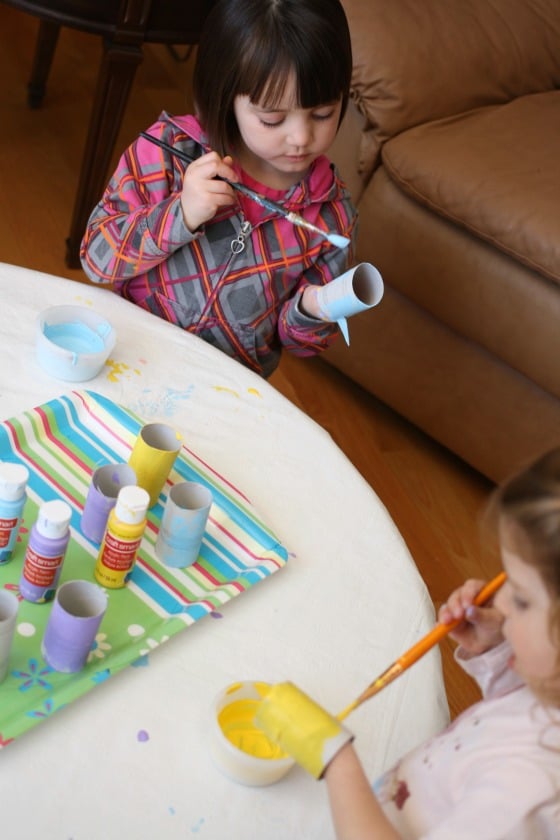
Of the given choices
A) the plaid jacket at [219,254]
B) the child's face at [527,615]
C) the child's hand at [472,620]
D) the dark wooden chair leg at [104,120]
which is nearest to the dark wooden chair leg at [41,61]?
the dark wooden chair leg at [104,120]

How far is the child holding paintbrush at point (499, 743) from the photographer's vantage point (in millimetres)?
749

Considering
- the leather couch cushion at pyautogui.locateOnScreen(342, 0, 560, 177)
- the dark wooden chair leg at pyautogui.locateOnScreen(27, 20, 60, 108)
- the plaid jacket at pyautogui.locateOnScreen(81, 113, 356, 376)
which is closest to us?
the plaid jacket at pyautogui.locateOnScreen(81, 113, 356, 376)

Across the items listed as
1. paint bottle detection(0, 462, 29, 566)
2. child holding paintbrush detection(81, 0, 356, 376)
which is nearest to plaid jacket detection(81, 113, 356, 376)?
child holding paintbrush detection(81, 0, 356, 376)

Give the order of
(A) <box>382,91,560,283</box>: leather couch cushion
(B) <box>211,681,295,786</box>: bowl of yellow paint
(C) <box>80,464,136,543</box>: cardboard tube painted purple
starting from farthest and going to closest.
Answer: (A) <box>382,91,560,283</box>: leather couch cushion, (C) <box>80,464,136,543</box>: cardboard tube painted purple, (B) <box>211,681,295,786</box>: bowl of yellow paint

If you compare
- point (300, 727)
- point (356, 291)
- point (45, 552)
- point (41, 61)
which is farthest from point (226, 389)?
point (41, 61)

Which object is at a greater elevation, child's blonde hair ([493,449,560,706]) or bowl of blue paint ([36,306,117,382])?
child's blonde hair ([493,449,560,706])

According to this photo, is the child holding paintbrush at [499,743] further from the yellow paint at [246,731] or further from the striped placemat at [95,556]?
the striped placemat at [95,556]

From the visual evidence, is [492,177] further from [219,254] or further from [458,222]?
[219,254]

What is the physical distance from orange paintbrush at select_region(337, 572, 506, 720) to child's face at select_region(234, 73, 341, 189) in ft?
2.18

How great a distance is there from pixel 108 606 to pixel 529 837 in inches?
16.8

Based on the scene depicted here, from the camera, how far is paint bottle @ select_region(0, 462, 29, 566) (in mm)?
937

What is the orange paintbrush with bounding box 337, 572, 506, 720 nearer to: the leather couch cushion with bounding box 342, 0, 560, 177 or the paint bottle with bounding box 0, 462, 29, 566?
the paint bottle with bounding box 0, 462, 29, 566

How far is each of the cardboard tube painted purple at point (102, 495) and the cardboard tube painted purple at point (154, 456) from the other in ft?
0.05

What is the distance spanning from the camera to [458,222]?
6.17ft
